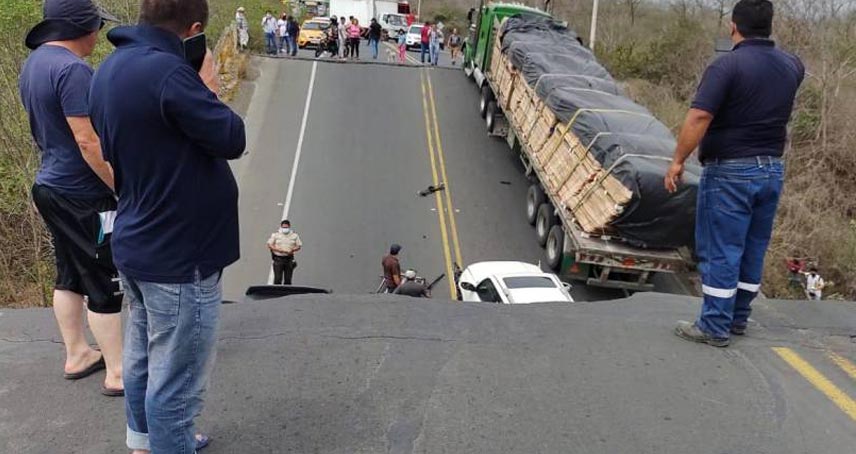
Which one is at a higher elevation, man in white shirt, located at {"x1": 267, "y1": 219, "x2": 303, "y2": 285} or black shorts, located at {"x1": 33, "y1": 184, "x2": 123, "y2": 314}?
black shorts, located at {"x1": 33, "y1": 184, "x2": 123, "y2": 314}

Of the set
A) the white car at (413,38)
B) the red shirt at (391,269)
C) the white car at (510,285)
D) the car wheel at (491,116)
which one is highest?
the white car at (413,38)

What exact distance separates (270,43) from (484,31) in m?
9.28

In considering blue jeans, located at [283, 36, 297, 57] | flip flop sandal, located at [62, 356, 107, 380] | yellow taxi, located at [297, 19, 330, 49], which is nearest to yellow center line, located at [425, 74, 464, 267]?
blue jeans, located at [283, 36, 297, 57]

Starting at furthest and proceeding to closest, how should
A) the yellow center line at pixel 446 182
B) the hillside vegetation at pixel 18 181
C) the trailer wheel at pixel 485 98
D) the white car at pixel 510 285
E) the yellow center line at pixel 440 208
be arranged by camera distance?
the trailer wheel at pixel 485 98 → the yellow center line at pixel 446 182 → the yellow center line at pixel 440 208 → the white car at pixel 510 285 → the hillside vegetation at pixel 18 181

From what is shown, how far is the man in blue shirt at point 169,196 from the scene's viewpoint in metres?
2.29

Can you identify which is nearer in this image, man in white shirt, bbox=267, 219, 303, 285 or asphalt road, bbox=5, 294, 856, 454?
asphalt road, bbox=5, 294, 856, 454

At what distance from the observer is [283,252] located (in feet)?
37.9

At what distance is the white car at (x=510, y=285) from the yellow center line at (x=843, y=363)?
15.4ft

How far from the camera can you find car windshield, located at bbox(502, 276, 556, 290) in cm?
972

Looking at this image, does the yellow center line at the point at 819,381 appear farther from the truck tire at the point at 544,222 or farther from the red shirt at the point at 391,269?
the truck tire at the point at 544,222

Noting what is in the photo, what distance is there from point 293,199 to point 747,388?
12.2m

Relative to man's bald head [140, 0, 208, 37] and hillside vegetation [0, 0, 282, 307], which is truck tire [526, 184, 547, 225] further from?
man's bald head [140, 0, 208, 37]

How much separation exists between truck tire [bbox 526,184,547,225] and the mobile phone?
1161cm

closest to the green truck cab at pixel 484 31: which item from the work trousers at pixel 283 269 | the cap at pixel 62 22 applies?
the work trousers at pixel 283 269
